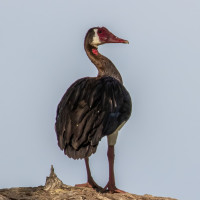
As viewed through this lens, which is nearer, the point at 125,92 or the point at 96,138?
the point at 96,138

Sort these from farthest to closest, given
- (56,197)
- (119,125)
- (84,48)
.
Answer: (84,48)
(119,125)
(56,197)

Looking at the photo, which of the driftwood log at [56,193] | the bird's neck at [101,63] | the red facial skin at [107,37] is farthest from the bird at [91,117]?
the red facial skin at [107,37]

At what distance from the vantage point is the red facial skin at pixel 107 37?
19.5 m

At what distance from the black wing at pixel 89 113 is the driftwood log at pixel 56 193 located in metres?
0.70

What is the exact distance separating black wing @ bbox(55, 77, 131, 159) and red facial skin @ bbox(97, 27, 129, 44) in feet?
6.37

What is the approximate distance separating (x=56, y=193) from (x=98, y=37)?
4.80m

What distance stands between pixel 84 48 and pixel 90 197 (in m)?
4.79

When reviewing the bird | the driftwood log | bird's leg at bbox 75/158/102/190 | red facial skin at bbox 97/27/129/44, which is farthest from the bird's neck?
the driftwood log

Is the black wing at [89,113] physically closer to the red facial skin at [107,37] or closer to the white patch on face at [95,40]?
the white patch on face at [95,40]

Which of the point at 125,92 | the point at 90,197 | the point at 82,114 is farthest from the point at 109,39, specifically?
the point at 90,197

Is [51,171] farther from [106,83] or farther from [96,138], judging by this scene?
[106,83]

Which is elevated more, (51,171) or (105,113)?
(105,113)

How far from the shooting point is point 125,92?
57.7ft

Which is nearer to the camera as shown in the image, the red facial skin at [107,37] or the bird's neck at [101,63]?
the bird's neck at [101,63]
